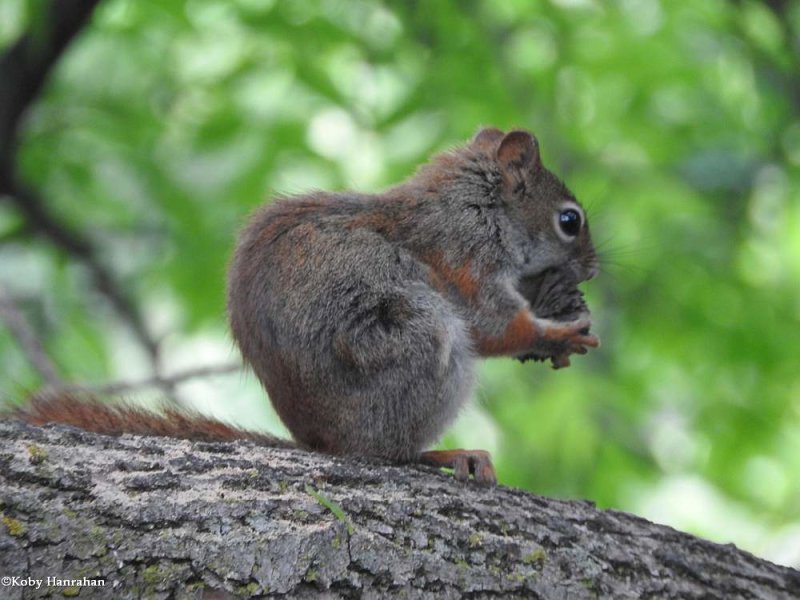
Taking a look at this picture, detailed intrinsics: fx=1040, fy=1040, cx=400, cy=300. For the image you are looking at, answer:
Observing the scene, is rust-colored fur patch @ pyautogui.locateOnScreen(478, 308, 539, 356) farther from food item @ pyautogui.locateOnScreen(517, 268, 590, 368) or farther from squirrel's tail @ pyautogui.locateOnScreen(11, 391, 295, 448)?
squirrel's tail @ pyautogui.locateOnScreen(11, 391, 295, 448)

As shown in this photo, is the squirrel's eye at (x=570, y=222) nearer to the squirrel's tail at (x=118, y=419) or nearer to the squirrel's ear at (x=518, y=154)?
the squirrel's ear at (x=518, y=154)

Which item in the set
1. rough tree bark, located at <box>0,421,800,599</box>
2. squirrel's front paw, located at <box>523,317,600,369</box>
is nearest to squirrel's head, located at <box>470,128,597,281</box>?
squirrel's front paw, located at <box>523,317,600,369</box>

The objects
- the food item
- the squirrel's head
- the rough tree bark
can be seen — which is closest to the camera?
the rough tree bark

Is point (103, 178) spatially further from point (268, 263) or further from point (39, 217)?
point (268, 263)

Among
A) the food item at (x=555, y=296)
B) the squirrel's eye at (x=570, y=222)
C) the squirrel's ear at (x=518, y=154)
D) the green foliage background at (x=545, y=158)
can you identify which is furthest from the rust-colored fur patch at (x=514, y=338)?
the green foliage background at (x=545, y=158)

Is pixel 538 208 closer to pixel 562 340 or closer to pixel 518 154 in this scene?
pixel 518 154

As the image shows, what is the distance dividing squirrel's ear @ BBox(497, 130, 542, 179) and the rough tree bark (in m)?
1.68

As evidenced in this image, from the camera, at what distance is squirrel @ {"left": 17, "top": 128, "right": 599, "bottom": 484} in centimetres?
334

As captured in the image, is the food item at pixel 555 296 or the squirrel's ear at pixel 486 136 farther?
the squirrel's ear at pixel 486 136

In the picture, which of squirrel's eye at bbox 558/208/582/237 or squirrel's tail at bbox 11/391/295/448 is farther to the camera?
squirrel's eye at bbox 558/208/582/237

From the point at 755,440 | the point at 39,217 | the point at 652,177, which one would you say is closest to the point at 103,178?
the point at 39,217

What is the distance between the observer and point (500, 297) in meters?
3.82

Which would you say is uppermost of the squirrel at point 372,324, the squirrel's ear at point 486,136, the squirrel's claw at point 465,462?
the squirrel's ear at point 486,136

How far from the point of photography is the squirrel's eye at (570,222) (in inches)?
170
